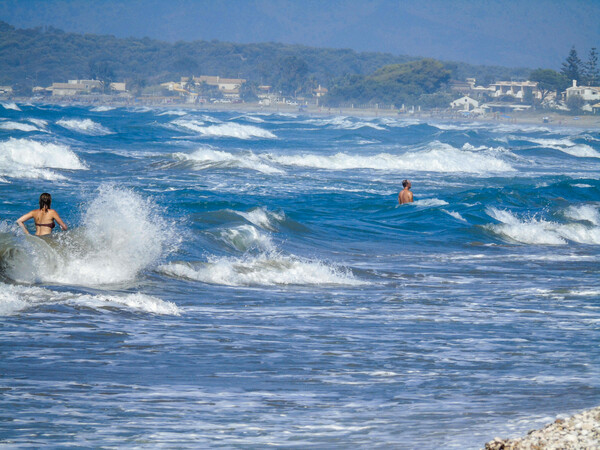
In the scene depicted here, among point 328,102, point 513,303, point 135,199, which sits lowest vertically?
point 513,303

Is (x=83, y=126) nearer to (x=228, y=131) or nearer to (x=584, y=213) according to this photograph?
(x=228, y=131)

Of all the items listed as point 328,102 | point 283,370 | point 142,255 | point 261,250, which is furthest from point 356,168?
point 328,102

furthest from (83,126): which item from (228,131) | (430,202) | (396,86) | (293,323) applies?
(396,86)

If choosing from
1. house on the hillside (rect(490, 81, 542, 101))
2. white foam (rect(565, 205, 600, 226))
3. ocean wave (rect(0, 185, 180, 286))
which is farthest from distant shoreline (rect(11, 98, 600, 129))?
ocean wave (rect(0, 185, 180, 286))

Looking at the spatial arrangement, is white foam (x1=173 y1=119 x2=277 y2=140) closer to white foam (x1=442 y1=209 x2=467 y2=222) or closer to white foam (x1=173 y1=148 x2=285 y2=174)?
white foam (x1=173 y1=148 x2=285 y2=174)

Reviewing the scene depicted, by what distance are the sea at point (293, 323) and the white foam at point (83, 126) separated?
3107cm

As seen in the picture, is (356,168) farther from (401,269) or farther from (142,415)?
(142,415)

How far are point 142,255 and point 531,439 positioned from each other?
7983 millimetres

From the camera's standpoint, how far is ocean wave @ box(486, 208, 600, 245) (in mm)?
18156

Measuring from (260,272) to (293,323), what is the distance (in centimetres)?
323

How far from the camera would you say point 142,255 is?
1186 cm

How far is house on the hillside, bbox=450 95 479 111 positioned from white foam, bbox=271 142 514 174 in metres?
134

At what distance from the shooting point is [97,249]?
11383 mm

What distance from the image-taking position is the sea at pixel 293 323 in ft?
18.2
